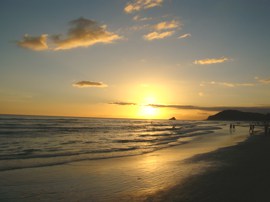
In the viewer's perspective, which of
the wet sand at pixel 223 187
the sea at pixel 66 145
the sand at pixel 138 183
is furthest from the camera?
the sea at pixel 66 145

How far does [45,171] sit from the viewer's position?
1327 centimetres

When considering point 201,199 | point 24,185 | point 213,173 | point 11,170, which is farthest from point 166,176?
point 11,170

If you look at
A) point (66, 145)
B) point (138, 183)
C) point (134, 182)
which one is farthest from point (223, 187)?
point (66, 145)

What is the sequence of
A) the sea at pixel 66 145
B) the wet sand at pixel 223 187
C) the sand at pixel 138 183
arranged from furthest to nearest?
the sea at pixel 66 145 → the sand at pixel 138 183 → the wet sand at pixel 223 187

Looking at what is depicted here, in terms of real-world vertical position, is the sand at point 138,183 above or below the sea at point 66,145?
above

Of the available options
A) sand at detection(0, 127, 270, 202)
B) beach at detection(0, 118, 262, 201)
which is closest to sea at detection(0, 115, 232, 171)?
beach at detection(0, 118, 262, 201)

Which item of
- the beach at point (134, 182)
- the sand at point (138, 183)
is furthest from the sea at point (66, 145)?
the sand at point (138, 183)

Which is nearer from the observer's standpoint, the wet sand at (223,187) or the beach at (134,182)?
the wet sand at (223,187)

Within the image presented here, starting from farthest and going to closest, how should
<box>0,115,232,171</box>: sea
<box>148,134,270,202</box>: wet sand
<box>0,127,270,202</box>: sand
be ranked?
<box>0,115,232,171</box>: sea, <box>0,127,270,202</box>: sand, <box>148,134,270,202</box>: wet sand

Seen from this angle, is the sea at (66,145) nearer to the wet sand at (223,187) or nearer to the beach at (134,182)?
the beach at (134,182)

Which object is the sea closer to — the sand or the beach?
the beach

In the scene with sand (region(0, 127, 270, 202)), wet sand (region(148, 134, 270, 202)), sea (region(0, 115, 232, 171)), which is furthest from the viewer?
sea (region(0, 115, 232, 171))

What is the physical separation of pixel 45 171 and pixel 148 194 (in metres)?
6.53

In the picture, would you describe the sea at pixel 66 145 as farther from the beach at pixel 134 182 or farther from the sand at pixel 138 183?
the sand at pixel 138 183
